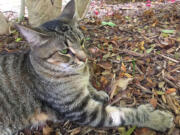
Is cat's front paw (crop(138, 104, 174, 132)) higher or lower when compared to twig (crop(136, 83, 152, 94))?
lower

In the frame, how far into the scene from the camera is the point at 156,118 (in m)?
1.64

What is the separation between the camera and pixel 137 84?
6.31 feet

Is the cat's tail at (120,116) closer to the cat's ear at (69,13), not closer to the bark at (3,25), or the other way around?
the cat's ear at (69,13)

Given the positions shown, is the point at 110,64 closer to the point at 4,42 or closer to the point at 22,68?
the point at 22,68

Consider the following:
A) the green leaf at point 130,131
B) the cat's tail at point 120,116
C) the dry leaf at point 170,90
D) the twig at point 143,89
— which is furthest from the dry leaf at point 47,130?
the dry leaf at point 170,90

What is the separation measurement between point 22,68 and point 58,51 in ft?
1.62

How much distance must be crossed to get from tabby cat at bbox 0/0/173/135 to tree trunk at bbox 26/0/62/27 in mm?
978

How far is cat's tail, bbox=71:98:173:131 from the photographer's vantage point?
64.4 inches

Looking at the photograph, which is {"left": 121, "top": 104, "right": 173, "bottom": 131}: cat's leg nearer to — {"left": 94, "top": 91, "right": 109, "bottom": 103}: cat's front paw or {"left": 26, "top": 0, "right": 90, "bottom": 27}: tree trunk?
{"left": 94, "top": 91, "right": 109, "bottom": 103}: cat's front paw

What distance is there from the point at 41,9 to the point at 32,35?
50.9 inches

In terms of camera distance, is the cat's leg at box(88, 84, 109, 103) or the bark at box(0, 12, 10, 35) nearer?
the cat's leg at box(88, 84, 109, 103)

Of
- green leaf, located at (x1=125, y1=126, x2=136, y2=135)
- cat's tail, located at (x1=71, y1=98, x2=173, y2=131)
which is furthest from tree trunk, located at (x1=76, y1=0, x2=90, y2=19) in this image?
green leaf, located at (x1=125, y1=126, x2=136, y2=135)

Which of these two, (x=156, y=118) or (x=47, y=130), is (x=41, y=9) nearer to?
(x=47, y=130)

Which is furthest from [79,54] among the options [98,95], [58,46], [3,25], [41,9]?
[3,25]
